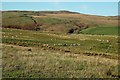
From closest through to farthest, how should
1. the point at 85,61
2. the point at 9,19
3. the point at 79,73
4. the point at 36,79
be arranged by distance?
the point at 36,79, the point at 79,73, the point at 85,61, the point at 9,19

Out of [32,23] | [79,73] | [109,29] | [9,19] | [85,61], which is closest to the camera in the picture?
[79,73]

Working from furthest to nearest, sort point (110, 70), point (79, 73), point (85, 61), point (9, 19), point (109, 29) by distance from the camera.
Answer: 1. point (9, 19)
2. point (109, 29)
3. point (85, 61)
4. point (110, 70)
5. point (79, 73)

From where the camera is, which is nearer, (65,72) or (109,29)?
(65,72)

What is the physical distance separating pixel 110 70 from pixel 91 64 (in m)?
2.10

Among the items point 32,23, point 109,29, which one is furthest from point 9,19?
point 109,29

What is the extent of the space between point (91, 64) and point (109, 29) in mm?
63129

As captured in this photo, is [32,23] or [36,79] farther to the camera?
[32,23]

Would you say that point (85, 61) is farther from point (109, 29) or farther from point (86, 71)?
point (109, 29)

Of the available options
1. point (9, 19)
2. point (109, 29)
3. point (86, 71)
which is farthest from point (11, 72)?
point (9, 19)

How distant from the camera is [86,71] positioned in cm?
2831

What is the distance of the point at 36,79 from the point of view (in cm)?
2566

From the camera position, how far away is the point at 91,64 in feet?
101

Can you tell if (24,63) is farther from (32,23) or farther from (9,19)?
(9,19)

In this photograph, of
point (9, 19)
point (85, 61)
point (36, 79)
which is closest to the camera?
point (36, 79)
